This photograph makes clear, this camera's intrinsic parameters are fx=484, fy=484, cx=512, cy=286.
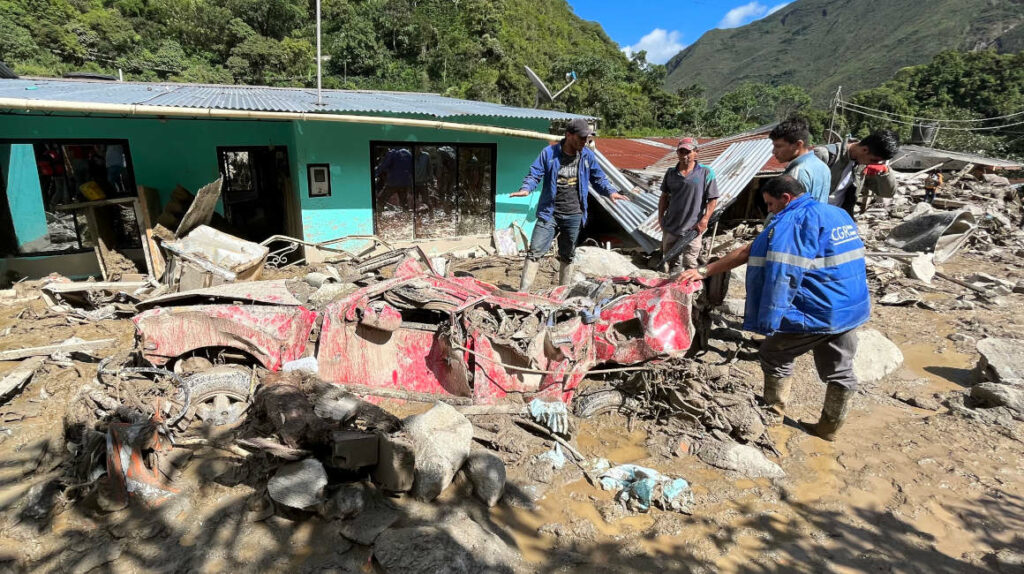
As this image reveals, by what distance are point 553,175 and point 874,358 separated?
3.53m

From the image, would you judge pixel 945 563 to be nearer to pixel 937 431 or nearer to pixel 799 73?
pixel 937 431

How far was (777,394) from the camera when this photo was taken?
11.5 ft

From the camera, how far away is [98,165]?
7648 mm

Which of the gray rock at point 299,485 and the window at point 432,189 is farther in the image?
the window at point 432,189

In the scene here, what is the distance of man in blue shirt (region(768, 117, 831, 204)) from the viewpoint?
A: 3762 millimetres

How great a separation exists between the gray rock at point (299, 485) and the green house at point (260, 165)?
16.3ft

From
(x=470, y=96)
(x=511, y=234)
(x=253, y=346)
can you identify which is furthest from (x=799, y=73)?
(x=253, y=346)

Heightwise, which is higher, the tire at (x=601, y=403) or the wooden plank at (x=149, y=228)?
the wooden plank at (x=149, y=228)

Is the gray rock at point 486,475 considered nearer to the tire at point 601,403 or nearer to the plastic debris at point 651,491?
the plastic debris at point 651,491

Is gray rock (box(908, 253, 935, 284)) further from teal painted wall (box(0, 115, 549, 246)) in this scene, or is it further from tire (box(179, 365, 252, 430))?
tire (box(179, 365, 252, 430))

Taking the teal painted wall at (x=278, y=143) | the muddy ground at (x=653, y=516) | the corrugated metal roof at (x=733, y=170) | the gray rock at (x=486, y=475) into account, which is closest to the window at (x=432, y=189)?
the teal painted wall at (x=278, y=143)

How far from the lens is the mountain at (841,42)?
75.3m

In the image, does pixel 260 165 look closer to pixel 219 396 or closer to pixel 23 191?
pixel 23 191

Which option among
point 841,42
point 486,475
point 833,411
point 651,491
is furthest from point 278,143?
point 841,42
